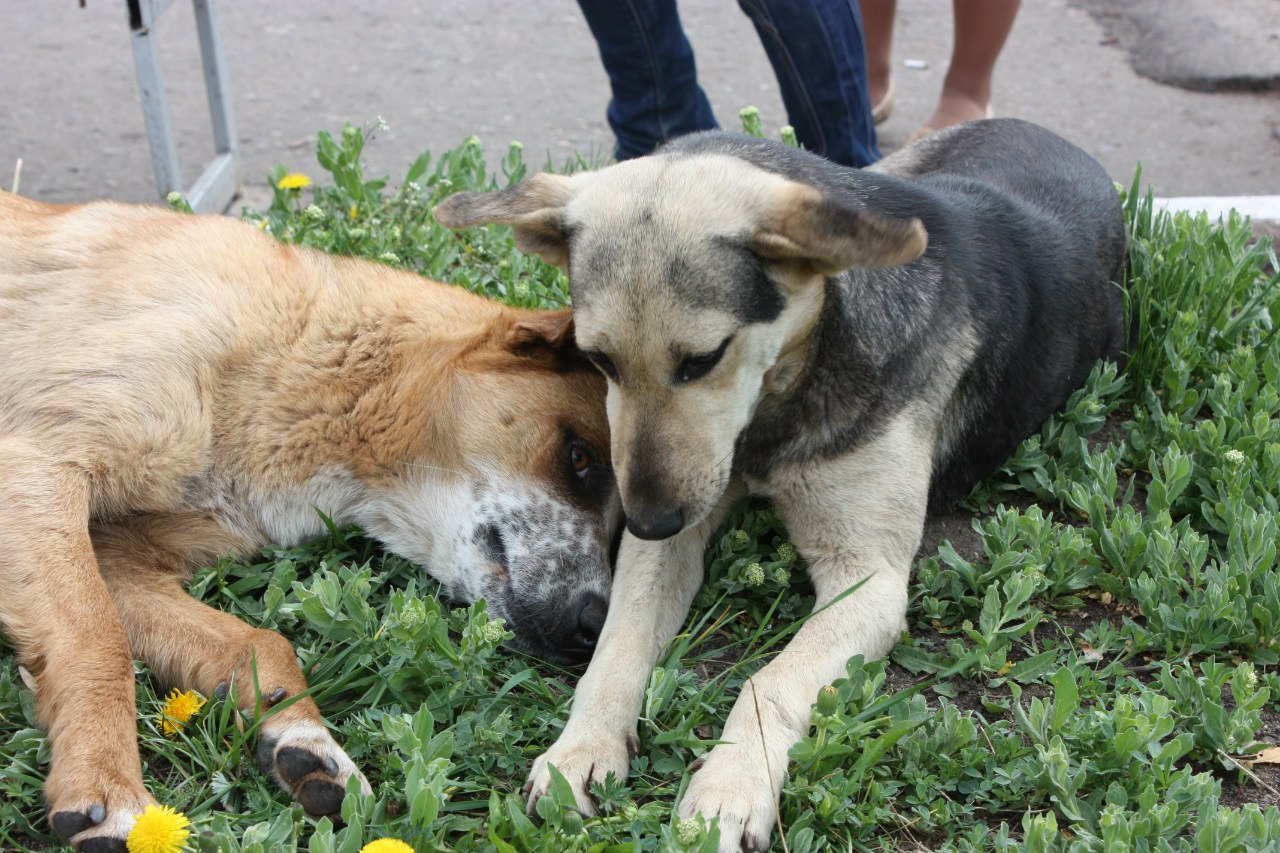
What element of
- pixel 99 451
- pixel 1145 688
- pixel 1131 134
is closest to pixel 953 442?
pixel 1145 688

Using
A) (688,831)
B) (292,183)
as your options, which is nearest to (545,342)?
(688,831)

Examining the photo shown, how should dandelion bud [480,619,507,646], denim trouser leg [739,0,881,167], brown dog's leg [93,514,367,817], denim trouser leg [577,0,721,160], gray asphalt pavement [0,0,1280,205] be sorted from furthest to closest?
gray asphalt pavement [0,0,1280,205], denim trouser leg [577,0,721,160], denim trouser leg [739,0,881,167], dandelion bud [480,619,507,646], brown dog's leg [93,514,367,817]

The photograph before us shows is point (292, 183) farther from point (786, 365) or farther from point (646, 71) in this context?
point (786, 365)

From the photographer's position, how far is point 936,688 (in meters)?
2.94

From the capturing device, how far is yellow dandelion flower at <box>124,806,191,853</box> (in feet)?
7.50

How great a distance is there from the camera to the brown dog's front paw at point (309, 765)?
2.58 meters

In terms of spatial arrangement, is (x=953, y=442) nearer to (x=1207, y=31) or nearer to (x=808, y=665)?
(x=808, y=665)

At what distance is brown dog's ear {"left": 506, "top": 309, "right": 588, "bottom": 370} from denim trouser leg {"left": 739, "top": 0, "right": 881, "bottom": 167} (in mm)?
2124

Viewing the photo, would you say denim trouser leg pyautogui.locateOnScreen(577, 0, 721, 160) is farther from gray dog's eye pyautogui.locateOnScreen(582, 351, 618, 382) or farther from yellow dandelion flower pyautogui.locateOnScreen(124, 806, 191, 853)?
yellow dandelion flower pyautogui.locateOnScreen(124, 806, 191, 853)

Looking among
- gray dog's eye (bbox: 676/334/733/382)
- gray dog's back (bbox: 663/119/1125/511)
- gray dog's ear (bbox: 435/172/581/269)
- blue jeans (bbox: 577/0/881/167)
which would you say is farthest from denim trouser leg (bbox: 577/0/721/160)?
gray dog's eye (bbox: 676/334/733/382)

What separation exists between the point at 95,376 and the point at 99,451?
0.69ft

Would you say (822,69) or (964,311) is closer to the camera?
(964,311)

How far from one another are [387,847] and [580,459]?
1356 mm

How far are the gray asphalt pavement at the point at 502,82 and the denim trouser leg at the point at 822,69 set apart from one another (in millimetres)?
1779
